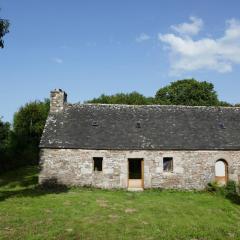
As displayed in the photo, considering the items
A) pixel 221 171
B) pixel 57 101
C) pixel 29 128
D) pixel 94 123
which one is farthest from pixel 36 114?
pixel 221 171

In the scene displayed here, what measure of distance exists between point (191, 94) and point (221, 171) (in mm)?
31032

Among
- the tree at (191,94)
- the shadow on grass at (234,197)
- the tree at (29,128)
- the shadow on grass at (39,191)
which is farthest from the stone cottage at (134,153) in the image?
the tree at (191,94)

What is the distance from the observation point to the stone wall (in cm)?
2530

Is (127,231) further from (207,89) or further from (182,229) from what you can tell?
(207,89)

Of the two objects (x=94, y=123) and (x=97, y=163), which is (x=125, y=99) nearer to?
(x=94, y=123)

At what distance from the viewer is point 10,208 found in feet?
60.8

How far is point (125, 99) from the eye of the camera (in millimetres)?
59094

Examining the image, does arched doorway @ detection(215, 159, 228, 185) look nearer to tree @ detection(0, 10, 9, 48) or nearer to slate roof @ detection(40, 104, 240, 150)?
slate roof @ detection(40, 104, 240, 150)

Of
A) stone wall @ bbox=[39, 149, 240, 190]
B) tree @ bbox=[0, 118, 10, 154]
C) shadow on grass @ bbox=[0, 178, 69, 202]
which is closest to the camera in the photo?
shadow on grass @ bbox=[0, 178, 69, 202]

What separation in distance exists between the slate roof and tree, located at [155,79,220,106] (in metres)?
25.5

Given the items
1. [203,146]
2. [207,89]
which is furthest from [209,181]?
[207,89]

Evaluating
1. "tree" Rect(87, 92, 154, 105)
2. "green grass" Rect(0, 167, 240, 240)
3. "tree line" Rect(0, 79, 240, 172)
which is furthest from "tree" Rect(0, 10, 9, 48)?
"tree" Rect(87, 92, 154, 105)

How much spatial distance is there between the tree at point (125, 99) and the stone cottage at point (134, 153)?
98.9ft

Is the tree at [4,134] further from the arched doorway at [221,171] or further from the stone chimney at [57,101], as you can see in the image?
the arched doorway at [221,171]
